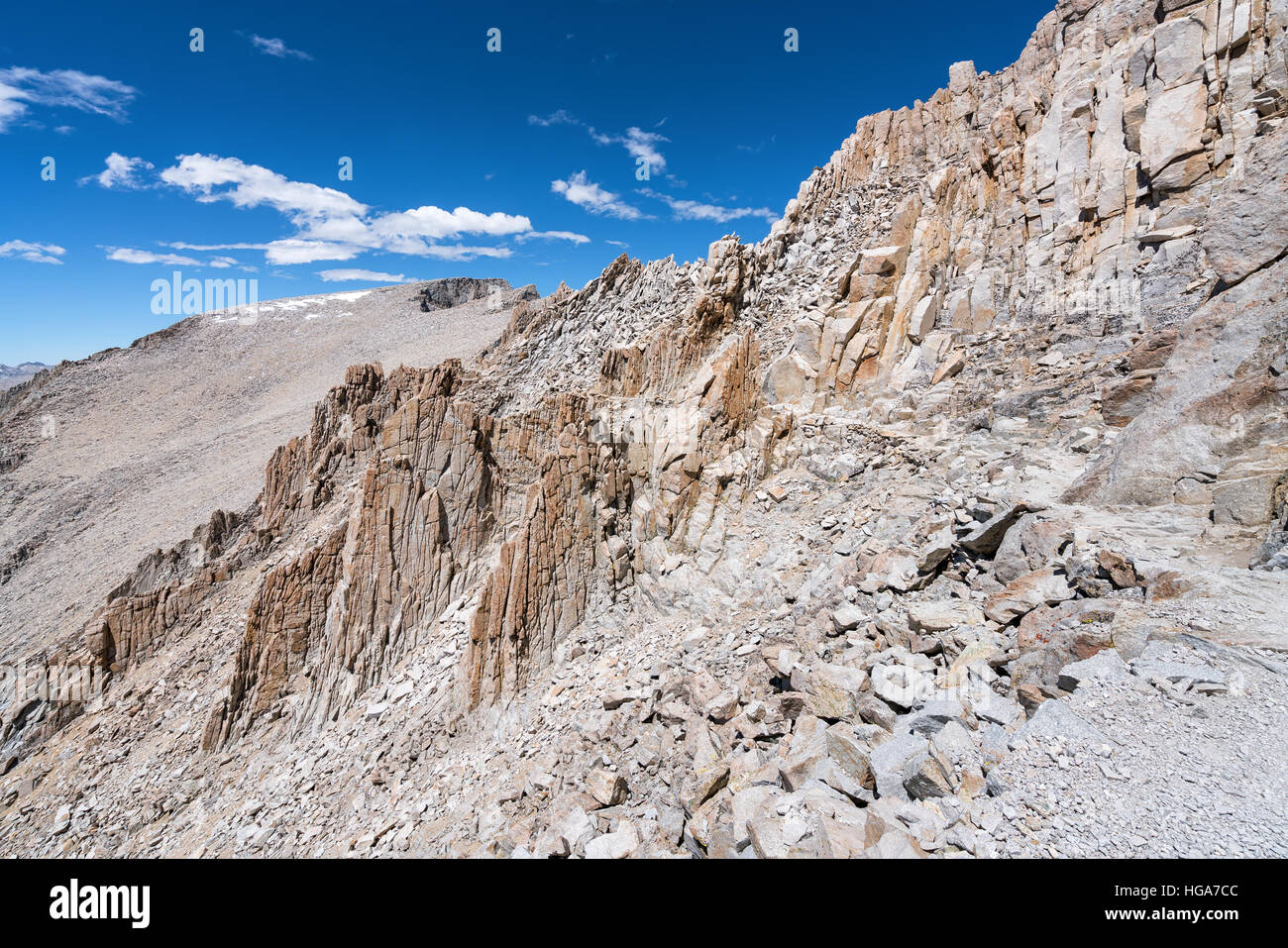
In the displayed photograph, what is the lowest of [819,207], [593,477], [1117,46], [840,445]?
[593,477]

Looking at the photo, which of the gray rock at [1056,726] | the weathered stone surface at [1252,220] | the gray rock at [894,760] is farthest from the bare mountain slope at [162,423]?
the weathered stone surface at [1252,220]

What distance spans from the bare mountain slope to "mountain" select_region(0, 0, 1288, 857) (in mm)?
7212

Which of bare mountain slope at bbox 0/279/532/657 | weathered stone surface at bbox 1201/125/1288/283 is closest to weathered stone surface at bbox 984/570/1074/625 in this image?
weathered stone surface at bbox 1201/125/1288/283

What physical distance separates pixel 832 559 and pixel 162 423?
6126 centimetres

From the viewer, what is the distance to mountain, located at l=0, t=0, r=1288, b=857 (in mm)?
6109

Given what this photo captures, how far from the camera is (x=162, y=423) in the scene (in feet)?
158

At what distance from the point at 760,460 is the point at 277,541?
21714 millimetres

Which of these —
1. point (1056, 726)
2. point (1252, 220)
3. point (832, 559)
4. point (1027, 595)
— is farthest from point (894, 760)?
point (1252, 220)

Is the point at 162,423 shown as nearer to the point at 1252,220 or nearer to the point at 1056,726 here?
the point at 1056,726

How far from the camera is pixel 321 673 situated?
17.7 meters
